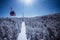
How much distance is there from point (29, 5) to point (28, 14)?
0.19 m

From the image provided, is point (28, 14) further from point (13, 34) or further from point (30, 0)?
point (13, 34)

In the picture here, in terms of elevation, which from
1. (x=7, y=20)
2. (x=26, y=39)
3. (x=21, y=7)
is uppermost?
(x=21, y=7)

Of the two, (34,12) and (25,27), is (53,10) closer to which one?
(34,12)

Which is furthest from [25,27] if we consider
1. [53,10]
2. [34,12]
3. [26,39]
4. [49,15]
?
[53,10]

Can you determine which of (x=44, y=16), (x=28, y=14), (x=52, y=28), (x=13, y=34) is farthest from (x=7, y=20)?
(x=52, y=28)

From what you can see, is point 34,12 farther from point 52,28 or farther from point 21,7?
point 52,28

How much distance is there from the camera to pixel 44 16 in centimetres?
187

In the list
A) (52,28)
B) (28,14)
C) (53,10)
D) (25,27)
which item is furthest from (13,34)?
(53,10)

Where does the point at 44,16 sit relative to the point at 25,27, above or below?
above

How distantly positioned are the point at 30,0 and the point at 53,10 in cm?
51

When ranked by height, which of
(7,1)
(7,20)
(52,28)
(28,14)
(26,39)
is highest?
(7,1)

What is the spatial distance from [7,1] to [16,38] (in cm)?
78

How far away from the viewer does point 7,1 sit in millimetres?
1909

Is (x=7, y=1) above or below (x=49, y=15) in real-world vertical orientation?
above
